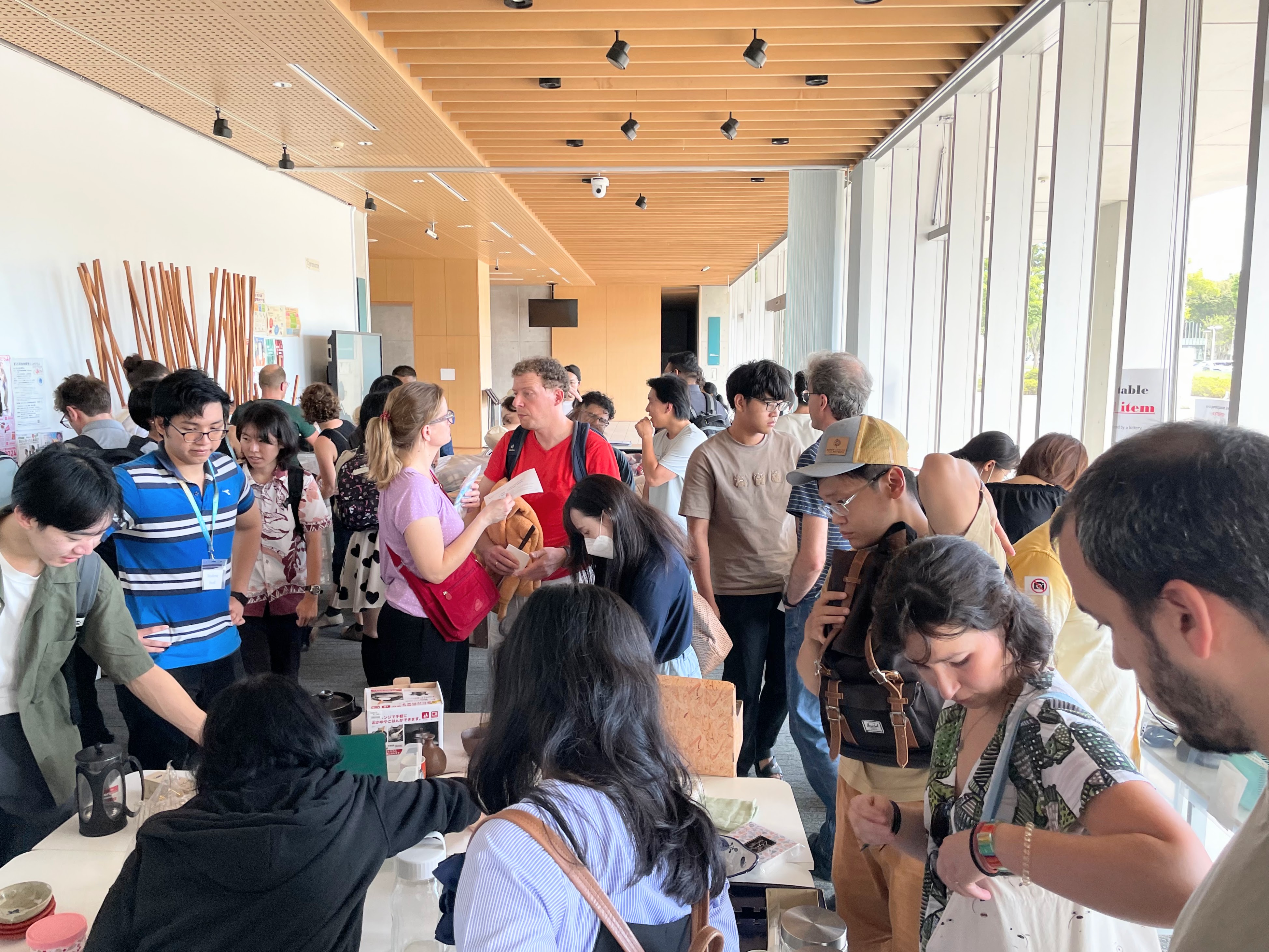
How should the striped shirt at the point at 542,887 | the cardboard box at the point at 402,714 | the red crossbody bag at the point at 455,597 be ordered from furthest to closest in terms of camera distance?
1. the red crossbody bag at the point at 455,597
2. the cardboard box at the point at 402,714
3. the striped shirt at the point at 542,887

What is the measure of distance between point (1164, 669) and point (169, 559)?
276 cm

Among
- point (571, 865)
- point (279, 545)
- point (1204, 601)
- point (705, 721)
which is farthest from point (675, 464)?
point (1204, 601)

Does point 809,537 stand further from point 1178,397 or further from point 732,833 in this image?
point 1178,397

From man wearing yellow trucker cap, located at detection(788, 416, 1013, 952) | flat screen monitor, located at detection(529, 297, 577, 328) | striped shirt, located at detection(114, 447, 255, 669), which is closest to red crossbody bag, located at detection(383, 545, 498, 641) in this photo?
striped shirt, located at detection(114, 447, 255, 669)

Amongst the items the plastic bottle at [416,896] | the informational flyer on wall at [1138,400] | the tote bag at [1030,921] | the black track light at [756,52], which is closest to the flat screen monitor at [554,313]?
the black track light at [756,52]

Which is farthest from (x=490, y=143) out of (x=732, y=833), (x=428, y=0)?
(x=732, y=833)

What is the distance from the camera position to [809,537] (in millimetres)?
2982

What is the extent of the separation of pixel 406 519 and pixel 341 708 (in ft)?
2.45

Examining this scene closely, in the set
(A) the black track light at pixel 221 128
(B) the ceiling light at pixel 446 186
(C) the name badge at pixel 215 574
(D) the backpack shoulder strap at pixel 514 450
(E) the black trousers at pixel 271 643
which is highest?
(B) the ceiling light at pixel 446 186

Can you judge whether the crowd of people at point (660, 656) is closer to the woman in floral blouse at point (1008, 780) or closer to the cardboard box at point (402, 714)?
the woman in floral blouse at point (1008, 780)

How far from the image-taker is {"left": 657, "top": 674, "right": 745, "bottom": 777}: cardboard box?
2.16m

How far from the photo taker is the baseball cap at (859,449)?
204 cm

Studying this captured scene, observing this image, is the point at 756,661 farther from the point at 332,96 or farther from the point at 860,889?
the point at 332,96

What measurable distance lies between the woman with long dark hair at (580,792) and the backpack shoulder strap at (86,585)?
51.8 inches
